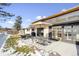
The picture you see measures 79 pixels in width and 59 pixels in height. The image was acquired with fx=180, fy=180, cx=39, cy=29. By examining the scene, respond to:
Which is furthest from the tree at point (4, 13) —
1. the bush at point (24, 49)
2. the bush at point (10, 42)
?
the bush at point (24, 49)

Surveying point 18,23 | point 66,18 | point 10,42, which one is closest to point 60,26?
point 66,18

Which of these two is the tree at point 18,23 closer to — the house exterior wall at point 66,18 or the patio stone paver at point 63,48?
the house exterior wall at point 66,18

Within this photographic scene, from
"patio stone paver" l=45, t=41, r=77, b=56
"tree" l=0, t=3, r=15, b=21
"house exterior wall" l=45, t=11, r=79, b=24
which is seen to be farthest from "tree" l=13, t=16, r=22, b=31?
"patio stone paver" l=45, t=41, r=77, b=56

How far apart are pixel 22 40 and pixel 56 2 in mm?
1087

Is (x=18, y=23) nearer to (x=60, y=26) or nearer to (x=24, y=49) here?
(x=24, y=49)

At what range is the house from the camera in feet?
12.1

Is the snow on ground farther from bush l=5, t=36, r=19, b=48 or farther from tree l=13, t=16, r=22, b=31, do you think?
tree l=13, t=16, r=22, b=31

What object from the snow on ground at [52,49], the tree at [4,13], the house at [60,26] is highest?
the tree at [4,13]

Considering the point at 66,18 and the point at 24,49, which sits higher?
the point at 66,18

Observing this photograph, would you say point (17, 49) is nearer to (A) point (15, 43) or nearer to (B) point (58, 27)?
(A) point (15, 43)

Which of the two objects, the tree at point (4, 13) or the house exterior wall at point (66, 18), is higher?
the tree at point (4, 13)

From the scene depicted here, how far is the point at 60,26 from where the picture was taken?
3834 mm

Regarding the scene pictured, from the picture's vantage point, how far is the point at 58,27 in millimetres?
3840

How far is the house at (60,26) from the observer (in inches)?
145
